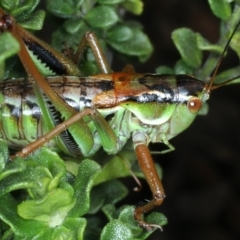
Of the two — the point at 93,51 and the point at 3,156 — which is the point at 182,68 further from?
the point at 3,156

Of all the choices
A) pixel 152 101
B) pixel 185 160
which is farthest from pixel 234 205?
pixel 152 101

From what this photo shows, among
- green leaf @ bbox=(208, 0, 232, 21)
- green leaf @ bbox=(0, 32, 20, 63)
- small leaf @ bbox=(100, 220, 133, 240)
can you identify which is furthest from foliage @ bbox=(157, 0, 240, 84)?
green leaf @ bbox=(0, 32, 20, 63)

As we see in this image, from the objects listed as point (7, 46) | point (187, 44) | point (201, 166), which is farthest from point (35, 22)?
point (201, 166)

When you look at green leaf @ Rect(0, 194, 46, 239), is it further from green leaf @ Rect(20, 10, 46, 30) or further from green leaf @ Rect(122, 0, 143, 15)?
green leaf @ Rect(122, 0, 143, 15)

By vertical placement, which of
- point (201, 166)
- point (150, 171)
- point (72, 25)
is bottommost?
point (201, 166)

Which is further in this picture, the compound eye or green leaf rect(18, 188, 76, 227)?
the compound eye

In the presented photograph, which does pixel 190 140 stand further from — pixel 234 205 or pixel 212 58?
pixel 212 58

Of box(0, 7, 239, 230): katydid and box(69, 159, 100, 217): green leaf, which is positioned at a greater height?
box(69, 159, 100, 217): green leaf
